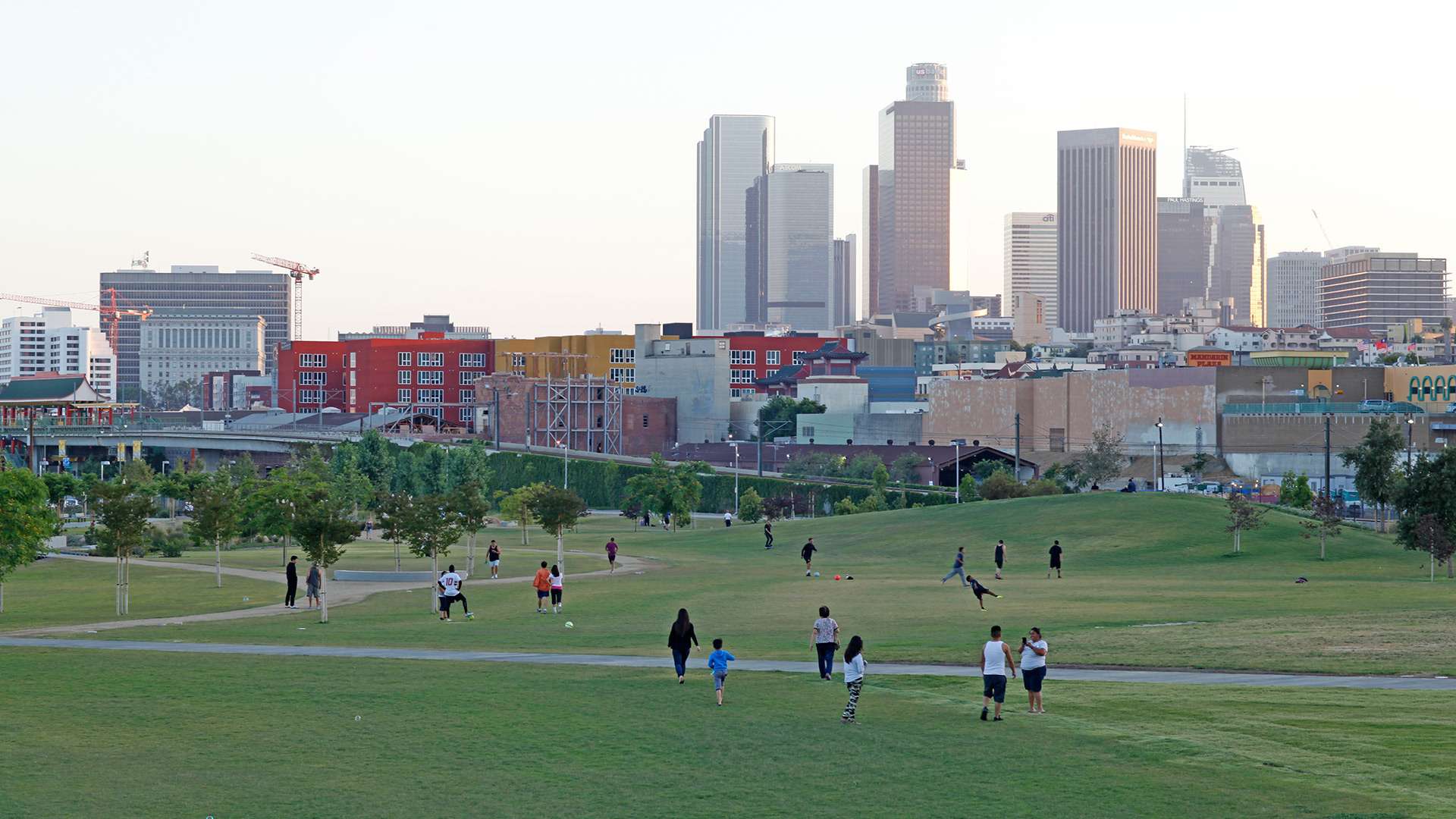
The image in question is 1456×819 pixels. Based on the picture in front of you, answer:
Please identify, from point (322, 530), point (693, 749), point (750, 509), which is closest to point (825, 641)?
point (693, 749)

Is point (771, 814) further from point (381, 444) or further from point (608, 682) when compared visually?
point (381, 444)

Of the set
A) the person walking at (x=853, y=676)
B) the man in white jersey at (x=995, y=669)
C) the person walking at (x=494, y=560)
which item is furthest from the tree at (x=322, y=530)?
the man in white jersey at (x=995, y=669)

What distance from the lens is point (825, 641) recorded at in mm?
35312

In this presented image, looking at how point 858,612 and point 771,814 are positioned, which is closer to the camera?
point 771,814

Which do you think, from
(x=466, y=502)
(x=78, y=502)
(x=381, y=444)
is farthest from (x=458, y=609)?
(x=78, y=502)

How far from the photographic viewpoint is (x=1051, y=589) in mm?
59844

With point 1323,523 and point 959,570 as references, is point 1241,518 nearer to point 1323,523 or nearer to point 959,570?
point 1323,523

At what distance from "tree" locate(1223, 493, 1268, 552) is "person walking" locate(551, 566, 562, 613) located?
3446 centimetres

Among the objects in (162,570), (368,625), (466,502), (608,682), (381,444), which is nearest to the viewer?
(608,682)

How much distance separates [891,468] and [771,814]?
463 ft

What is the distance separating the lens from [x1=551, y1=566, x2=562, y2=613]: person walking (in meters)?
52.8

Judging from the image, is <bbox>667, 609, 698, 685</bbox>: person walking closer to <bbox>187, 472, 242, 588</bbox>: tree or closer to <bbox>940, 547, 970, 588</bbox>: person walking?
<bbox>940, 547, 970, 588</bbox>: person walking

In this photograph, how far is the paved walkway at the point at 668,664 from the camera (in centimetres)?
3388

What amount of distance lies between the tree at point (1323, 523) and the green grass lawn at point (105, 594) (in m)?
44.1
